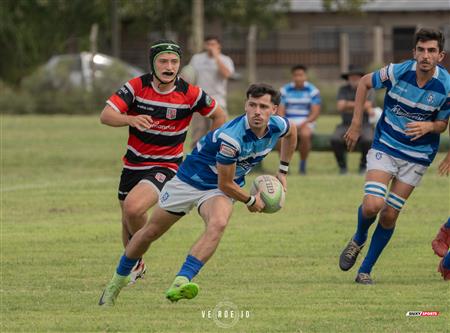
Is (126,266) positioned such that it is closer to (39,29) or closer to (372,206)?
(372,206)

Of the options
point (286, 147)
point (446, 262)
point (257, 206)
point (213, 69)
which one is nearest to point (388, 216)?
point (446, 262)

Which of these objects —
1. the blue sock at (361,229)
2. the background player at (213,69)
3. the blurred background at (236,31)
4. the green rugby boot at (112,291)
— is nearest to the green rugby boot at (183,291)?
the green rugby boot at (112,291)

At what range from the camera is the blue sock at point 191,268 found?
8617 mm

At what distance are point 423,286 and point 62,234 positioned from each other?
467 cm

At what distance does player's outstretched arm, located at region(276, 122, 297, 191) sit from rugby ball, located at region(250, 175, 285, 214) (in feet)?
0.97

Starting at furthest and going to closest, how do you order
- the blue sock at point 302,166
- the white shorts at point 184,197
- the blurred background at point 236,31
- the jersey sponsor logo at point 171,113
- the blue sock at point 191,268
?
the blurred background at point 236,31, the blue sock at point 302,166, the jersey sponsor logo at point 171,113, the white shorts at point 184,197, the blue sock at point 191,268

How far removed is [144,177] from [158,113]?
1.80 feet

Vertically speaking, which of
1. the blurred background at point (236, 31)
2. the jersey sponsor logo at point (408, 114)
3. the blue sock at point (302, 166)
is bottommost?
the blurred background at point (236, 31)

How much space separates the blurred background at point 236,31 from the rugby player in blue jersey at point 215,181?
30.2 meters

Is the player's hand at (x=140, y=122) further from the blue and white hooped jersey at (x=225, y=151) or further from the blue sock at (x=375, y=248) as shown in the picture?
the blue sock at (x=375, y=248)

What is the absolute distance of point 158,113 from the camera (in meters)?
10.2

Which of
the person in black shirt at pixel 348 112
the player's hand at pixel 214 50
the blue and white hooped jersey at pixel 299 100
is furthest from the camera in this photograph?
the blue and white hooped jersey at pixel 299 100

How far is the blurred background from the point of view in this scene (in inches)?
1767

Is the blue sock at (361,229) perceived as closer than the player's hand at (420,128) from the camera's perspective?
No
